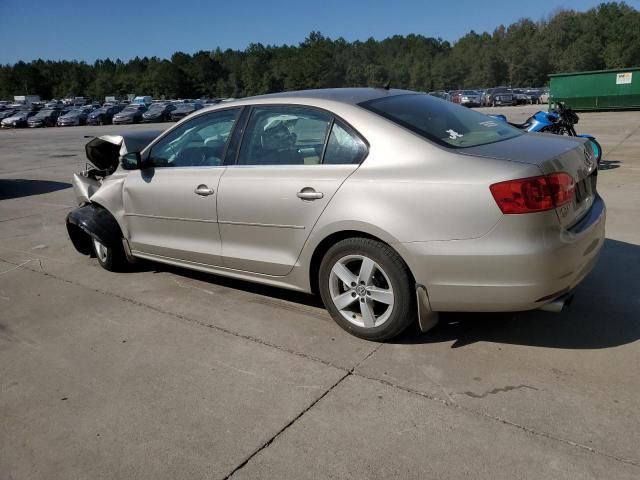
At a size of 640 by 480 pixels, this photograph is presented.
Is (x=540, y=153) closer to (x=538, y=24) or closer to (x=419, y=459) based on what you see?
(x=419, y=459)

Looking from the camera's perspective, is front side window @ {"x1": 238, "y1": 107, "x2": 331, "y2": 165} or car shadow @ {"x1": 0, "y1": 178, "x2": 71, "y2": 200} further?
car shadow @ {"x1": 0, "y1": 178, "x2": 71, "y2": 200}

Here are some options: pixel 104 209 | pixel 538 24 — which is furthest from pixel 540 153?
pixel 538 24

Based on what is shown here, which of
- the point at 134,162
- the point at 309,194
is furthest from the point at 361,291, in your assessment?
the point at 134,162

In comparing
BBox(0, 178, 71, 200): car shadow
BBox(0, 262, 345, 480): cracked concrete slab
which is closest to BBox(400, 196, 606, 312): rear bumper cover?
BBox(0, 262, 345, 480): cracked concrete slab

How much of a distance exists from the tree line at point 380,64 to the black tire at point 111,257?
9322cm

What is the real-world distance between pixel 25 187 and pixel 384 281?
10592mm

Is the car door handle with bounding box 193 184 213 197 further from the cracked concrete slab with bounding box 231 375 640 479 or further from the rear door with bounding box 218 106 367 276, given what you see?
the cracked concrete slab with bounding box 231 375 640 479

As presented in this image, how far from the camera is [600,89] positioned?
1074 inches

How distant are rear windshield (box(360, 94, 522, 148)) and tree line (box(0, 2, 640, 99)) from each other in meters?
94.2

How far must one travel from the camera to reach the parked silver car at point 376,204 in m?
3.03

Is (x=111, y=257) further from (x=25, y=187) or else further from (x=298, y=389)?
(x=25, y=187)

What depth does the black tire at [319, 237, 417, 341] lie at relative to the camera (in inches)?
131

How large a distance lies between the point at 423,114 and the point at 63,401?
2.85 meters

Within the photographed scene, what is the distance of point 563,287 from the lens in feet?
10.3
